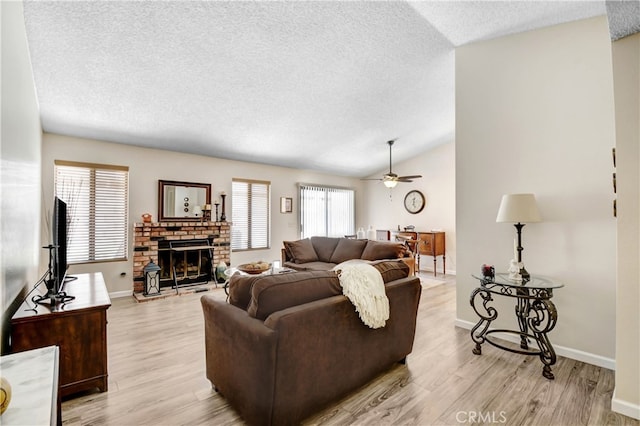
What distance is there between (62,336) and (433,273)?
6218mm

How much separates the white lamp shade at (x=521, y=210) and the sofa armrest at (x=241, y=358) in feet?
7.65

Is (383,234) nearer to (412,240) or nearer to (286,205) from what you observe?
(412,240)

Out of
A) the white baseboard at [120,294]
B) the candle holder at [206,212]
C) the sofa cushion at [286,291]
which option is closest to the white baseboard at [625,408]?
the sofa cushion at [286,291]

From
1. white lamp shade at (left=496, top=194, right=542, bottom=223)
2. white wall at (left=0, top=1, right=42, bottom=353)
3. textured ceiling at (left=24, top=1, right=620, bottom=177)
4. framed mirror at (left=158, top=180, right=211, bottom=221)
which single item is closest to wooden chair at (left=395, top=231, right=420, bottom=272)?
textured ceiling at (left=24, top=1, right=620, bottom=177)

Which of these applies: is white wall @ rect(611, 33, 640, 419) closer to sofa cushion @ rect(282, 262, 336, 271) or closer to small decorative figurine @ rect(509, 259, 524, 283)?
small decorative figurine @ rect(509, 259, 524, 283)

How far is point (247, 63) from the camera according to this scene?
328 cm

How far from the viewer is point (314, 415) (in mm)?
1890

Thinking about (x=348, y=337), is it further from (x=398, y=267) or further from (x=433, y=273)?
(x=433, y=273)

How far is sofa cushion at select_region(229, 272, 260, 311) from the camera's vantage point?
6.23 ft

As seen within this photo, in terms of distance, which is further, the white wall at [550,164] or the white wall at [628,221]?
the white wall at [550,164]

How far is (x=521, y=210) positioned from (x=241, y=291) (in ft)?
8.14

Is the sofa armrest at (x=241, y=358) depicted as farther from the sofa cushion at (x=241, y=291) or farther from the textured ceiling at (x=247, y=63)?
the textured ceiling at (x=247, y=63)

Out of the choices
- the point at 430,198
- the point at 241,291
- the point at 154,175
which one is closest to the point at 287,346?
the point at 241,291

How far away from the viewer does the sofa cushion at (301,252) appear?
547 cm
